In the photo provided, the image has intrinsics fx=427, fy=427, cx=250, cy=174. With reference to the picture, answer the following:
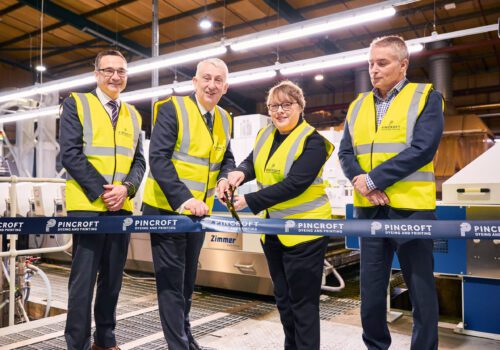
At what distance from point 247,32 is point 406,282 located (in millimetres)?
9272

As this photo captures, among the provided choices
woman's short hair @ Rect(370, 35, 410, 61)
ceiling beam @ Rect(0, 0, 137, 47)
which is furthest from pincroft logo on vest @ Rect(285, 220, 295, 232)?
ceiling beam @ Rect(0, 0, 137, 47)

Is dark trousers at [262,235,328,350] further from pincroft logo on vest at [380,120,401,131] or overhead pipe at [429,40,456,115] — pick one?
overhead pipe at [429,40,456,115]

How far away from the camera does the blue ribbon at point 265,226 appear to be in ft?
5.79

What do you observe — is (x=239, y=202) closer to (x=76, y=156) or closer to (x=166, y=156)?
(x=166, y=156)

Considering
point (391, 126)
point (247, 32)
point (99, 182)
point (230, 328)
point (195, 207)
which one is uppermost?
point (247, 32)

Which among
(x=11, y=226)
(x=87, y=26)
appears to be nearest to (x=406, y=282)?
(x=11, y=226)

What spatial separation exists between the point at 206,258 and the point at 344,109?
9.97 m

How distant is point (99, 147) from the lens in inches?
90.2

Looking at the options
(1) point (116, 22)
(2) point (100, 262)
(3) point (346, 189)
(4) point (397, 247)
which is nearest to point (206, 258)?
(3) point (346, 189)

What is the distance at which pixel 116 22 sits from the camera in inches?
391

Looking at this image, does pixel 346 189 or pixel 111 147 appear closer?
pixel 111 147

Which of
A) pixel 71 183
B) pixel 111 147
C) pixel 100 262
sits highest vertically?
pixel 111 147

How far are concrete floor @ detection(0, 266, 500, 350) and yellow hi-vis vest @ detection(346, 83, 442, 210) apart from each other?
1448 mm

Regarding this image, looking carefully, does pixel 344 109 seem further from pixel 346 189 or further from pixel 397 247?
pixel 397 247
